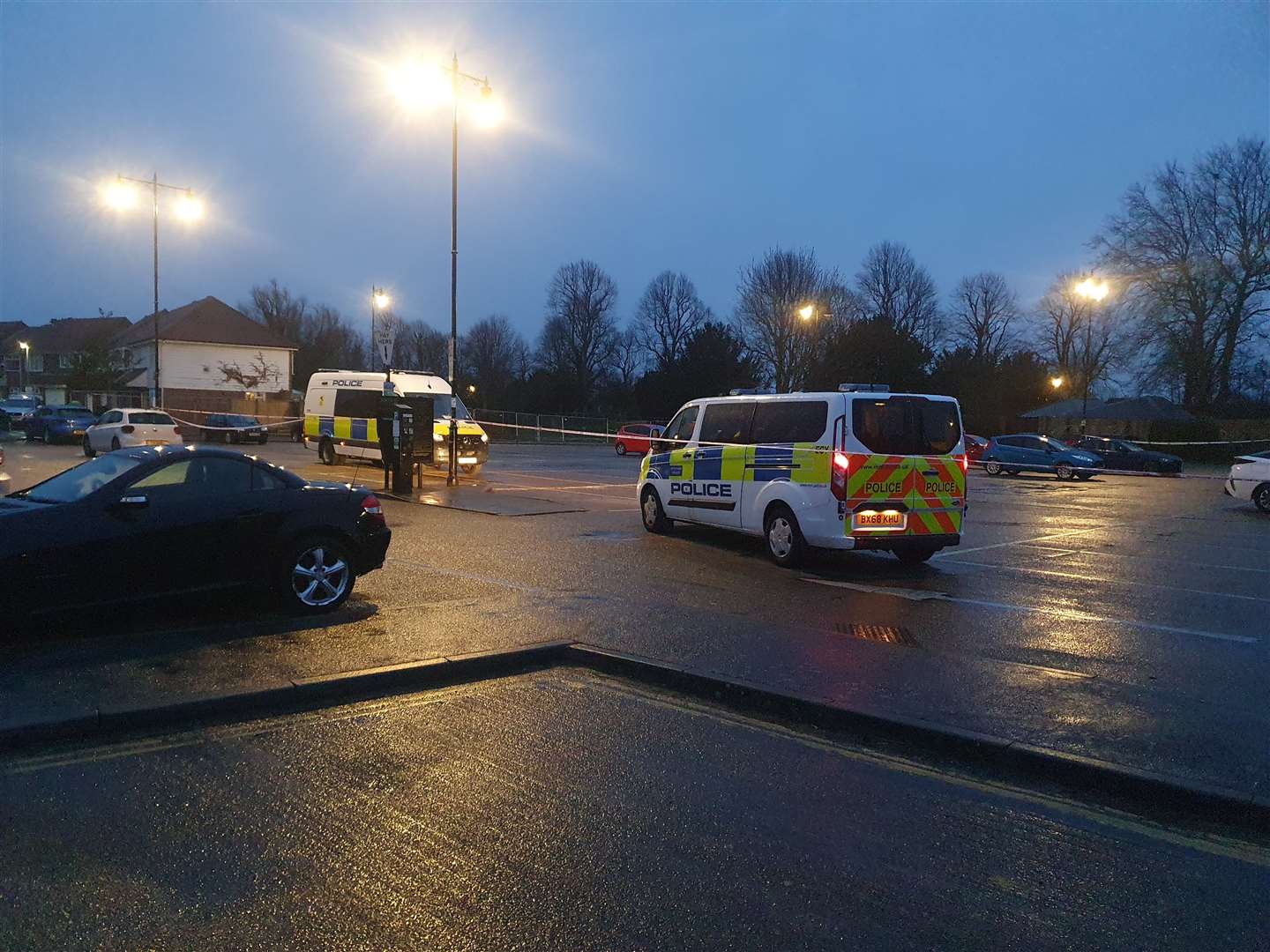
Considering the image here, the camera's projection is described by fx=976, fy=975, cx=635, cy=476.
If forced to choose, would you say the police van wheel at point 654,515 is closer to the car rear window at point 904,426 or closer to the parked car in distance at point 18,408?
the car rear window at point 904,426

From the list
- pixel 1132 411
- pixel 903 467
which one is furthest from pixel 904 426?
pixel 1132 411

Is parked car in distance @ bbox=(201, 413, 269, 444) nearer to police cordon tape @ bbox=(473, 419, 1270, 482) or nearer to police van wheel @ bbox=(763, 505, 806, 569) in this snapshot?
police cordon tape @ bbox=(473, 419, 1270, 482)

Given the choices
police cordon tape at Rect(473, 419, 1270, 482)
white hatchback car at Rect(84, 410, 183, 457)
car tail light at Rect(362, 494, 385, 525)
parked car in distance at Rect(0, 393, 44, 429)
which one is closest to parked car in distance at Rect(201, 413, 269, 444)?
white hatchback car at Rect(84, 410, 183, 457)

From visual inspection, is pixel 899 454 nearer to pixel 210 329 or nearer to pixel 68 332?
pixel 210 329

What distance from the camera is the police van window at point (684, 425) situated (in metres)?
12.8

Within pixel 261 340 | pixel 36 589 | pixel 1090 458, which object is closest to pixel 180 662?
pixel 36 589

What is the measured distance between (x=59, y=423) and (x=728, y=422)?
3209 centimetres

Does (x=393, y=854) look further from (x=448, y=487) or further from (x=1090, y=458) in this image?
(x=1090, y=458)

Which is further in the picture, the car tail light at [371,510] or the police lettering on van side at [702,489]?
the police lettering on van side at [702,489]

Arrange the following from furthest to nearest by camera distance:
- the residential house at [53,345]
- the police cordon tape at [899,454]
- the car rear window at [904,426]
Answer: the residential house at [53,345] < the police cordon tape at [899,454] < the car rear window at [904,426]

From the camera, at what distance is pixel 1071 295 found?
69.6 metres

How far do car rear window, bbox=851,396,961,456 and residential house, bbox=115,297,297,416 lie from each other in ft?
158

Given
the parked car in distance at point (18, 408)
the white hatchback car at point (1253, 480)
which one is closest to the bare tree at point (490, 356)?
the parked car in distance at point (18, 408)

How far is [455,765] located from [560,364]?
7350 centimetres
